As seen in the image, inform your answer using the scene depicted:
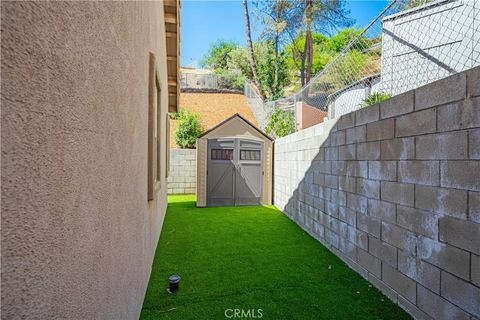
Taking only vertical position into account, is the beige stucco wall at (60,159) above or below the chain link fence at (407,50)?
below

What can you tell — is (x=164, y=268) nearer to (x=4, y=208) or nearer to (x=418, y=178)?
(x=418, y=178)

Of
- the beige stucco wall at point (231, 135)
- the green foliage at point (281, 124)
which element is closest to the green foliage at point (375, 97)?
the green foliage at point (281, 124)

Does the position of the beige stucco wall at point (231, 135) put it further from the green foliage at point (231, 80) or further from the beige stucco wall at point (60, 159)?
the green foliage at point (231, 80)

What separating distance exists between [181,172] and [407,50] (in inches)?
318

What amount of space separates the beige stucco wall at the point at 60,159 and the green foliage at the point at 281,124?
764cm

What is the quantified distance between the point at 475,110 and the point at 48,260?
7.84ft

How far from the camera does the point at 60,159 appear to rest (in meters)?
0.74

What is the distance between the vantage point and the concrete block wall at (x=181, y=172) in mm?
10258

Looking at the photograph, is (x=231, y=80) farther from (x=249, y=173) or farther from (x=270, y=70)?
(x=249, y=173)

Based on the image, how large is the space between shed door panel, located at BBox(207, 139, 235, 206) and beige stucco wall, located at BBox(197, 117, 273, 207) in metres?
0.17

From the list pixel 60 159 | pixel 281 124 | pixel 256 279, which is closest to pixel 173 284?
pixel 256 279

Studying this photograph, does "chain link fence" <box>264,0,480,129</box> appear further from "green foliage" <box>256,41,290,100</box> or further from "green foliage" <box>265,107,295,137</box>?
"green foliage" <box>256,41,290,100</box>

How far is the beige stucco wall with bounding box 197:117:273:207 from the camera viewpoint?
Result: 805 centimetres

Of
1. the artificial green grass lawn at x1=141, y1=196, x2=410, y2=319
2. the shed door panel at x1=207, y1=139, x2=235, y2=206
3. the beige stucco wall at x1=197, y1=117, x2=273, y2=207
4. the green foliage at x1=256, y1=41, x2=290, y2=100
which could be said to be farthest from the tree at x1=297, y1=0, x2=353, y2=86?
the artificial green grass lawn at x1=141, y1=196, x2=410, y2=319
